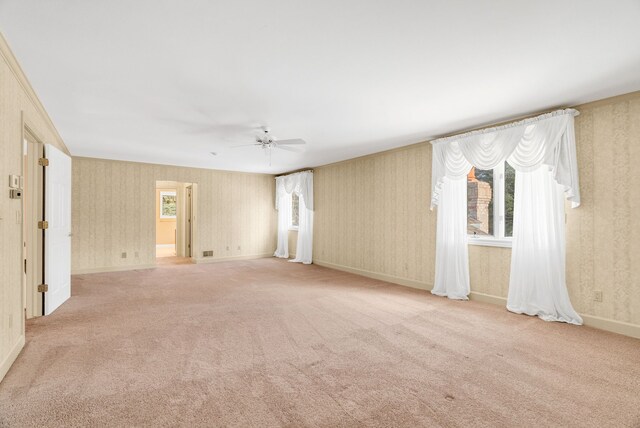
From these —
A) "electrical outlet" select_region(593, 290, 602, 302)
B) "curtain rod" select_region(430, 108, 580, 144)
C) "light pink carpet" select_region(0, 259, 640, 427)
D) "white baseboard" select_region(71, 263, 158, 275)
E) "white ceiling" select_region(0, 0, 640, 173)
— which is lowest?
"light pink carpet" select_region(0, 259, 640, 427)

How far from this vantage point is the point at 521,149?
3809mm

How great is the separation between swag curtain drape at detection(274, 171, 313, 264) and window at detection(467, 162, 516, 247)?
397 cm

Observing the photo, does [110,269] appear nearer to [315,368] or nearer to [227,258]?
[227,258]

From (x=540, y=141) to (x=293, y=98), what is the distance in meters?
2.95

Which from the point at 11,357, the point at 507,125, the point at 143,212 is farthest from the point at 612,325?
the point at 143,212

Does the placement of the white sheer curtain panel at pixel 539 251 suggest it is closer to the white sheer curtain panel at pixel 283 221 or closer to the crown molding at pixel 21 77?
the crown molding at pixel 21 77

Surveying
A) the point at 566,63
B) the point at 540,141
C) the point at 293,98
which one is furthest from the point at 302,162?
the point at 566,63

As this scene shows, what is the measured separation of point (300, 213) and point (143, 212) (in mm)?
3687

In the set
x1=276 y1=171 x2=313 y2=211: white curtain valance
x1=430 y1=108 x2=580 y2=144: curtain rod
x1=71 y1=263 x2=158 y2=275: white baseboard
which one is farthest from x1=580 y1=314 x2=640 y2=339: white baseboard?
x1=71 y1=263 x2=158 y2=275: white baseboard

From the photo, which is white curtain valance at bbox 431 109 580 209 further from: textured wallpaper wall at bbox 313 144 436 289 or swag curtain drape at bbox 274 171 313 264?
swag curtain drape at bbox 274 171 313 264

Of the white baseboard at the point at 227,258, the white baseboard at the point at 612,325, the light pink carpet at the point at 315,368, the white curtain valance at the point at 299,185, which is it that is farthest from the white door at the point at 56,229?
the white baseboard at the point at 612,325

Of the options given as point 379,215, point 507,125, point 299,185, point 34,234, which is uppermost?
point 507,125

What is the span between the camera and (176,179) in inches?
296

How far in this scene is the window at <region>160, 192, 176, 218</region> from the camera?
10969 millimetres
